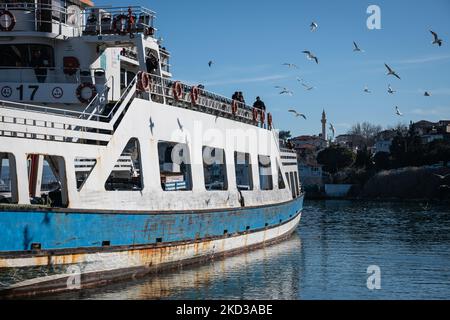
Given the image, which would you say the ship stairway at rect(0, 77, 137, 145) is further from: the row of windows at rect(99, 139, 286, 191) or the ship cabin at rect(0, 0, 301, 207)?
the row of windows at rect(99, 139, 286, 191)

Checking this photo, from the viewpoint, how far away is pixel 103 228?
14883mm

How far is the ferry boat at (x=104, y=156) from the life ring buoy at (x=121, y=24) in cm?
3

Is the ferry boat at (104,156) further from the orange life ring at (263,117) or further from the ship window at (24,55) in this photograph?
the orange life ring at (263,117)

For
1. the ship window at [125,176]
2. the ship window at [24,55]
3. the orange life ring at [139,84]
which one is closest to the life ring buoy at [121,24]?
the ship window at [24,55]

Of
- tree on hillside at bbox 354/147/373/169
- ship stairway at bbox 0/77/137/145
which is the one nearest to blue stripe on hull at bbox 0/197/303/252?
ship stairway at bbox 0/77/137/145

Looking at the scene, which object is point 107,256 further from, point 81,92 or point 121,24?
point 121,24

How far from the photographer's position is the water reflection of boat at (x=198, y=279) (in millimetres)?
14938

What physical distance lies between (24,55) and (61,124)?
501 centimetres

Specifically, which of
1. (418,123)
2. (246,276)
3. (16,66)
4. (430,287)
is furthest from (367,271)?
(418,123)

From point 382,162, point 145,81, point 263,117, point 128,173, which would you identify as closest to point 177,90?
point 145,81

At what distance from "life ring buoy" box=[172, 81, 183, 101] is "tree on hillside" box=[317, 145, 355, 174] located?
2769 inches

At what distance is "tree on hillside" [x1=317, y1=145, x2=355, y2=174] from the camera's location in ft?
289

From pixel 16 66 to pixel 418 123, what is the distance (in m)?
113
